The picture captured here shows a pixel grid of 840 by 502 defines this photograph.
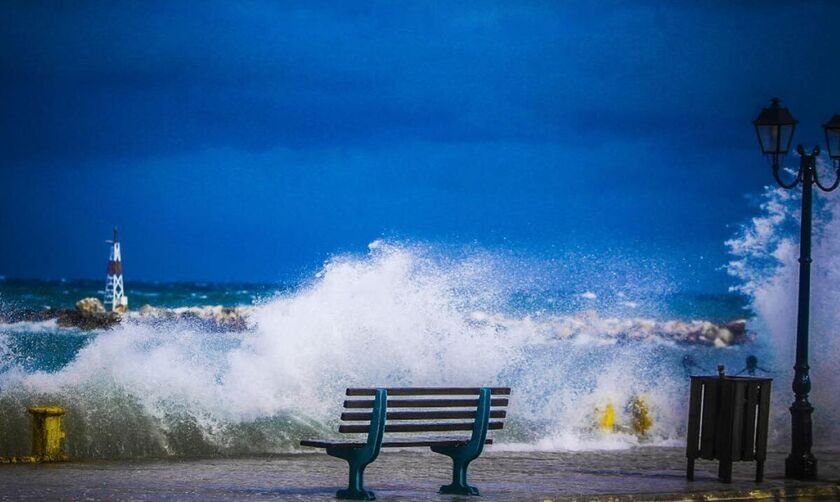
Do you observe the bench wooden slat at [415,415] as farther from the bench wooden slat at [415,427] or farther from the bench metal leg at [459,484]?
the bench metal leg at [459,484]

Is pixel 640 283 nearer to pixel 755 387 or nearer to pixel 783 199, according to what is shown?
pixel 783 199

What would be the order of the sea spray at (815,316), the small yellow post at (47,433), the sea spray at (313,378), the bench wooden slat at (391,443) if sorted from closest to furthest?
the bench wooden slat at (391,443) → the small yellow post at (47,433) → the sea spray at (313,378) → the sea spray at (815,316)

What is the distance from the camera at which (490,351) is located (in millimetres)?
24297

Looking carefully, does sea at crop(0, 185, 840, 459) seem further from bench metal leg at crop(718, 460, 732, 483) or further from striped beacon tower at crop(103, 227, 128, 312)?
striped beacon tower at crop(103, 227, 128, 312)

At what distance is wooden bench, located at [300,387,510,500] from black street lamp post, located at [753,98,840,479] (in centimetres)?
351

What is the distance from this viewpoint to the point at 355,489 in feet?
38.0

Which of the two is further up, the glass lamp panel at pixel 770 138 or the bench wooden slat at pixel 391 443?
the glass lamp panel at pixel 770 138

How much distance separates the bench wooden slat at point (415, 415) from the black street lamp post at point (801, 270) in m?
3.61

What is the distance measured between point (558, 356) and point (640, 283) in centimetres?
3095

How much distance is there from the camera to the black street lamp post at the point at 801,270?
14.4m

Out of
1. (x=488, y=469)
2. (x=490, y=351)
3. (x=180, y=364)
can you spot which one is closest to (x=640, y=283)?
(x=490, y=351)

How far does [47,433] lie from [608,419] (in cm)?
1038

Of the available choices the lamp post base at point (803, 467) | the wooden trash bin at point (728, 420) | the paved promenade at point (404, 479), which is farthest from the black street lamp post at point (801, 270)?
the wooden trash bin at point (728, 420)

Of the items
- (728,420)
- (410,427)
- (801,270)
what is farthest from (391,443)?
(801,270)
